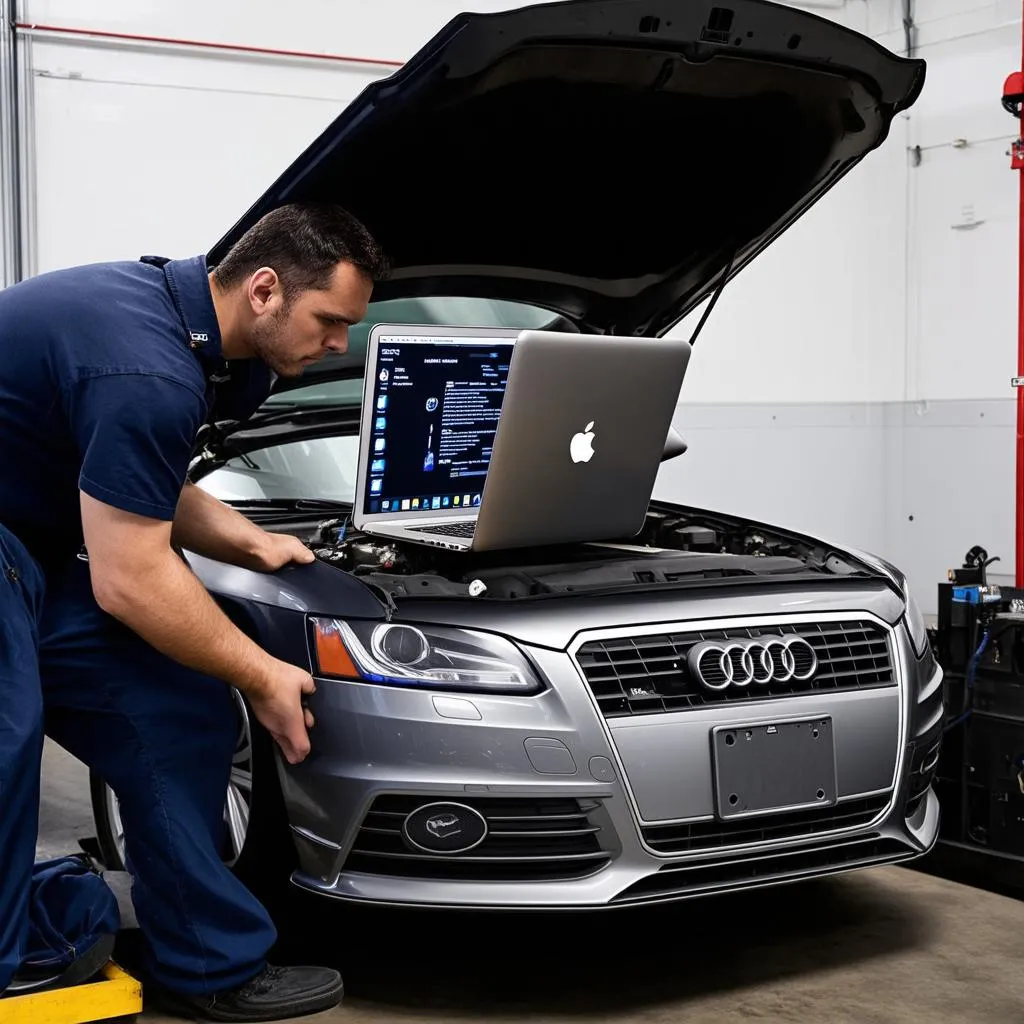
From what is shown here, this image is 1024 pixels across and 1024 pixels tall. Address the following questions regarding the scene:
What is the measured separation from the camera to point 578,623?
2.38 m

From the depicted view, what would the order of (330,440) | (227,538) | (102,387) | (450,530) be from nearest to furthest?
1. (102,387)
2. (227,538)
3. (450,530)
4. (330,440)

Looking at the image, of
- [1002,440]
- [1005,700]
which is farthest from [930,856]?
[1002,440]

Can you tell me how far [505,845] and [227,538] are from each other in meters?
0.78

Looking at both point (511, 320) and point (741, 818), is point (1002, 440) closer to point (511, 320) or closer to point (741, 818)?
point (511, 320)

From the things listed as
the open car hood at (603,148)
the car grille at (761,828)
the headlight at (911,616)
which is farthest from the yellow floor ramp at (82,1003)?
the headlight at (911,616)

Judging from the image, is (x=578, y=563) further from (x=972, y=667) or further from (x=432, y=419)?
(x=972, y=667)

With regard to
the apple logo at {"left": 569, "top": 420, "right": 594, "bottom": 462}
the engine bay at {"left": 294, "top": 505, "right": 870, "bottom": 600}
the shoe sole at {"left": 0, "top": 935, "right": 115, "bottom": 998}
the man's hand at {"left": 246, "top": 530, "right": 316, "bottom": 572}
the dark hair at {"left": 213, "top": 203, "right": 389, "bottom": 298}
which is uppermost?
the dark hair at {"left": 213, "top": 203, "right": 389, "bottom": 298}

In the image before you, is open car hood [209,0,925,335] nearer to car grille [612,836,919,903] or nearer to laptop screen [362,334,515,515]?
laptop screen [362,334,515,515]

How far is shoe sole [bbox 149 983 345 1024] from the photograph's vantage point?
7.60 ft

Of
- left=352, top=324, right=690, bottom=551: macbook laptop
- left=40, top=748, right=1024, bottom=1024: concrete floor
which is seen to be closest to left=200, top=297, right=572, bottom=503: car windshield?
left=352, top=324, right=690, bottom=551: macbook laptop

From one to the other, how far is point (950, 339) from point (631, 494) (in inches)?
228

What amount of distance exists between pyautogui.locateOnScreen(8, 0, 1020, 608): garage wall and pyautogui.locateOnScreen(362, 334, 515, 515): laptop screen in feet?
13.3

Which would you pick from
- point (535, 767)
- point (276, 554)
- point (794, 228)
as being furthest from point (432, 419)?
point (794, 228)

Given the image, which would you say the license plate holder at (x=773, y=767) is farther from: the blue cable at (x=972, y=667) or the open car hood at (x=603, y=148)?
the open car hood at (x=603, y=148)
